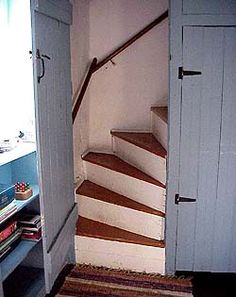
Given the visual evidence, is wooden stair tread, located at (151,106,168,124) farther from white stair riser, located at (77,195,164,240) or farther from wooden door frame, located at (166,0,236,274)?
white stair riser, located at (77,195,164,240)

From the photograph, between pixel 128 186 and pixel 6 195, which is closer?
pixel 6 195

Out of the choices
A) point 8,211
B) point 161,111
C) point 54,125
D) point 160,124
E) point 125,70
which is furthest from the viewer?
point 125,70

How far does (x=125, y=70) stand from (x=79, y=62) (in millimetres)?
545

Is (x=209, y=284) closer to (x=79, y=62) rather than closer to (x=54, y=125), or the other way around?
(x=54, y=125)

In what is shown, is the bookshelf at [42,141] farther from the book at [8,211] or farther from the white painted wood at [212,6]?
the white painted wood at [212,6]

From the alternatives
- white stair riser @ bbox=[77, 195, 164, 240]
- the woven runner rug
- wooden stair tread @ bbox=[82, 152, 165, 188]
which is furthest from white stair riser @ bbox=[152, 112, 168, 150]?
the woven runner rug

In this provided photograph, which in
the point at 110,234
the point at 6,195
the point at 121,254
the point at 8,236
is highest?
the point at 6,195

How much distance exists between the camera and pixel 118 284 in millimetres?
2322

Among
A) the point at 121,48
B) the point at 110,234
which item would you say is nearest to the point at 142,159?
the point at 110,234

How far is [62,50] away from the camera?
2115mm

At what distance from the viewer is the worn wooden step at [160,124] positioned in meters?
2.59

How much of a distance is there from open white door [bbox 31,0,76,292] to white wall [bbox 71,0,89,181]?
361 millimetres

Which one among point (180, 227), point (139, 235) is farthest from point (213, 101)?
point (139, 235)

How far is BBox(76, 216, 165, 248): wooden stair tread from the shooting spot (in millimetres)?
2418
